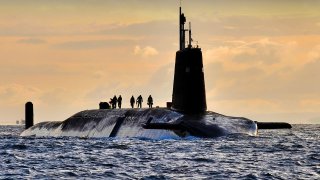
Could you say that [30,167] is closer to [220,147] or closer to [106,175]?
[106,175]

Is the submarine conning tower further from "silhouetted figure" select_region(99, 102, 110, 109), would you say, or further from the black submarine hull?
"silhouetted figure" select_region(99, 102, 110, 109)

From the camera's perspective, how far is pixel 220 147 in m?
34.7

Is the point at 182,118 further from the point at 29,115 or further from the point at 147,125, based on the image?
the point at 29,115

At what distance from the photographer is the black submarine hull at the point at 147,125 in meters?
41.0

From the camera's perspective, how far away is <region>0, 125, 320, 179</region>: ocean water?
2448 centimetres

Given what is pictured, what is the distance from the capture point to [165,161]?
1123 inches

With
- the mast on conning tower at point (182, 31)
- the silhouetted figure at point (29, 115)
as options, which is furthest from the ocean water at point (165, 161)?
the silhouetted figure at point (29, 115)

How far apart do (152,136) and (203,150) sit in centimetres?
1094

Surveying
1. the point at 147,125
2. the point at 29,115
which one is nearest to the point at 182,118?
the point at 147,125

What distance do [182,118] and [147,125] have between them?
2382 mm

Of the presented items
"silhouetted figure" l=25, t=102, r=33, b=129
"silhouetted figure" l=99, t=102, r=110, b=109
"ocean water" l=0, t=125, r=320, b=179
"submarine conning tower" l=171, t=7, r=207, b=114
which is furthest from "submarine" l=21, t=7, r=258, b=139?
"silhouetted figure" l=25, t=102, r=33, b=129

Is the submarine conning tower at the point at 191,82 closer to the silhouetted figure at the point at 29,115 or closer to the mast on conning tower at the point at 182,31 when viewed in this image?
the mast on conning tower at the point at 182,31

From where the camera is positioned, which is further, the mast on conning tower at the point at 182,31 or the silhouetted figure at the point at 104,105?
the silhouetted figure at the point at 104,105

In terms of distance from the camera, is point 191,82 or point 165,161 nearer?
point 165,161
